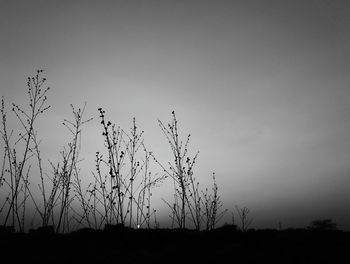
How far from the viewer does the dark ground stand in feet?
14.5

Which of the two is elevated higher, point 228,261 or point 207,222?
point 207,222

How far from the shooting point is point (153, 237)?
20.5ft

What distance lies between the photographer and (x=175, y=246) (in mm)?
5328

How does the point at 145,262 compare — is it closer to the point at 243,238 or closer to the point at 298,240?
the point at 243,238

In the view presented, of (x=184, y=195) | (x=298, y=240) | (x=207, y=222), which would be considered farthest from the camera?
(x=207, y=222)

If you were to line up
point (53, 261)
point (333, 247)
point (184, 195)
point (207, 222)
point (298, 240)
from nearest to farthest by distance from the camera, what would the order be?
point (53, 261) < point (333, 247) < point (298, 240) < point (184, 195) < point (207, 222)

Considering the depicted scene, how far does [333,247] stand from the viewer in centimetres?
487

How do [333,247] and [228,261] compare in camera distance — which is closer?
[228,261]

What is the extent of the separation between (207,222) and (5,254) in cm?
432

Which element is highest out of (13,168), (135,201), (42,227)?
(13,168)

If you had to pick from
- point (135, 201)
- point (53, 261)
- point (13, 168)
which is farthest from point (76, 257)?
point (13, 168)

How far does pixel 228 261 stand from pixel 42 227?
3.95 metres

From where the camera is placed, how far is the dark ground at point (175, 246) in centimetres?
441

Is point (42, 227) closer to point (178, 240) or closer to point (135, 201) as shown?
point (135, 201)
